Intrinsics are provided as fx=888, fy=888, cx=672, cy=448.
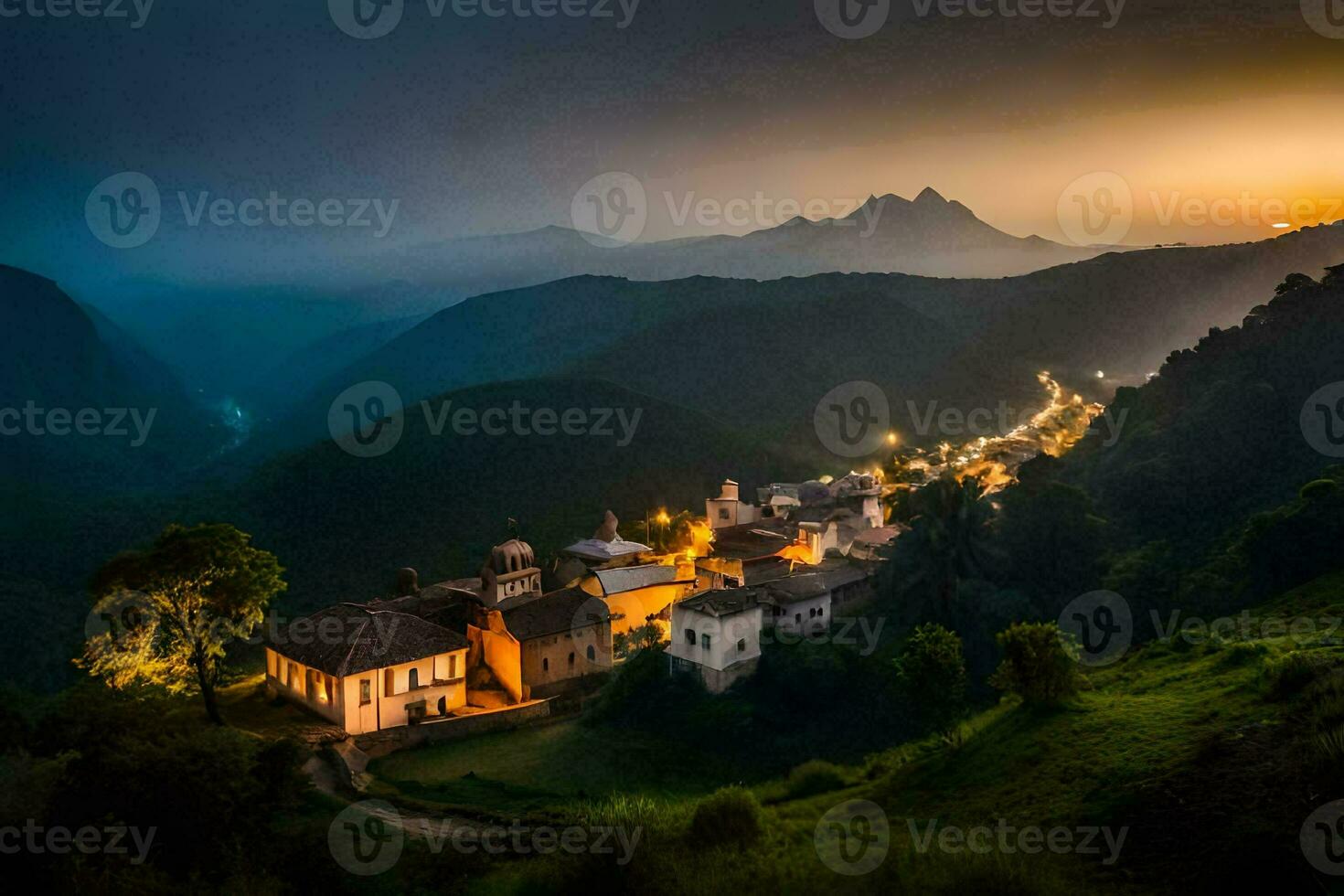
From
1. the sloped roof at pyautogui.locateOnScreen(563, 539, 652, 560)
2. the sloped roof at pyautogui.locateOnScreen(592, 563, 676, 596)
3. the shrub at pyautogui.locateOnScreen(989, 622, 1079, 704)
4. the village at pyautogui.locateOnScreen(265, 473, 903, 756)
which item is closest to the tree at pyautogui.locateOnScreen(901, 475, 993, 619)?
the village at pyautogui.locateOnScreen(265, 473, 903, 756)

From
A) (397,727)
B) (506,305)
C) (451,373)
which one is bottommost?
(397,727)

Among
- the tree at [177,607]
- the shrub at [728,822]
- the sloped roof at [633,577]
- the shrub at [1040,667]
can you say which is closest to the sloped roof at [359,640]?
the tree at [177,607]

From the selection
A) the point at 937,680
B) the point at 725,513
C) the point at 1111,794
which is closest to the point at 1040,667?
the point at 937,680

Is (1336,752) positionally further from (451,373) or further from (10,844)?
(451,373)

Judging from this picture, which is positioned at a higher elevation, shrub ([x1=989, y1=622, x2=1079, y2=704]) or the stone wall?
shrub ([x1=989, y1=622, x2=1079, y2=704])

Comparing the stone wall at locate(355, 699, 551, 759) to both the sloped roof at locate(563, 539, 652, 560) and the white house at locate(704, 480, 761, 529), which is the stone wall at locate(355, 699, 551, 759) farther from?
the white house at locate(704, 480, 761, 529)

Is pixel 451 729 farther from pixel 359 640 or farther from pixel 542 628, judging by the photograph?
pixel 542 628

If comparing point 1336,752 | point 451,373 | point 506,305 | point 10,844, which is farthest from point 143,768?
point 506,305
